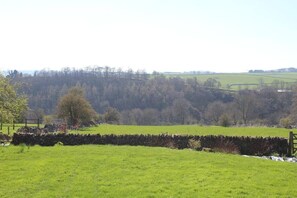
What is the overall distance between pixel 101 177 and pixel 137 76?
160173 mm

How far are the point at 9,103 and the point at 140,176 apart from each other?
42.5 feet

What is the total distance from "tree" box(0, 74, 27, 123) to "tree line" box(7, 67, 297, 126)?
64753 millimetres

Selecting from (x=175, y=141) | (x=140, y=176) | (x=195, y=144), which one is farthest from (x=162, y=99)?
(x=140, y=176)

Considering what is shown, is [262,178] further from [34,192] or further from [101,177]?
[34,192]

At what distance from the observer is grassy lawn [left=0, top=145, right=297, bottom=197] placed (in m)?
13.8

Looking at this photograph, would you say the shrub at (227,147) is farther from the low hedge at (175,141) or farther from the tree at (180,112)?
the tree at (180,112)

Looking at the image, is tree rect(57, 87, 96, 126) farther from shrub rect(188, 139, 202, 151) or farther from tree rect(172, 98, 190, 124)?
tree rect(172, 98, 190, 124)

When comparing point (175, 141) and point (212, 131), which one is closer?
point (175, 141)

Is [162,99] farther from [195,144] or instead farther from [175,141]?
[195,144]

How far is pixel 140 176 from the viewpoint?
16.2 meters

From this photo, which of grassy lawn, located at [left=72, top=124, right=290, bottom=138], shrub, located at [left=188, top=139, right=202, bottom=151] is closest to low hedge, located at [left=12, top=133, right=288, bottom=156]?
shrub, located at [left=188, top=139, right=202, bottom=151]

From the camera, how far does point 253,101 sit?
97.1m

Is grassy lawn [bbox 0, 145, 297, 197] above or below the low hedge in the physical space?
above

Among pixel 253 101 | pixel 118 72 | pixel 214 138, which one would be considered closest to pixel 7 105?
pixel 214 138
